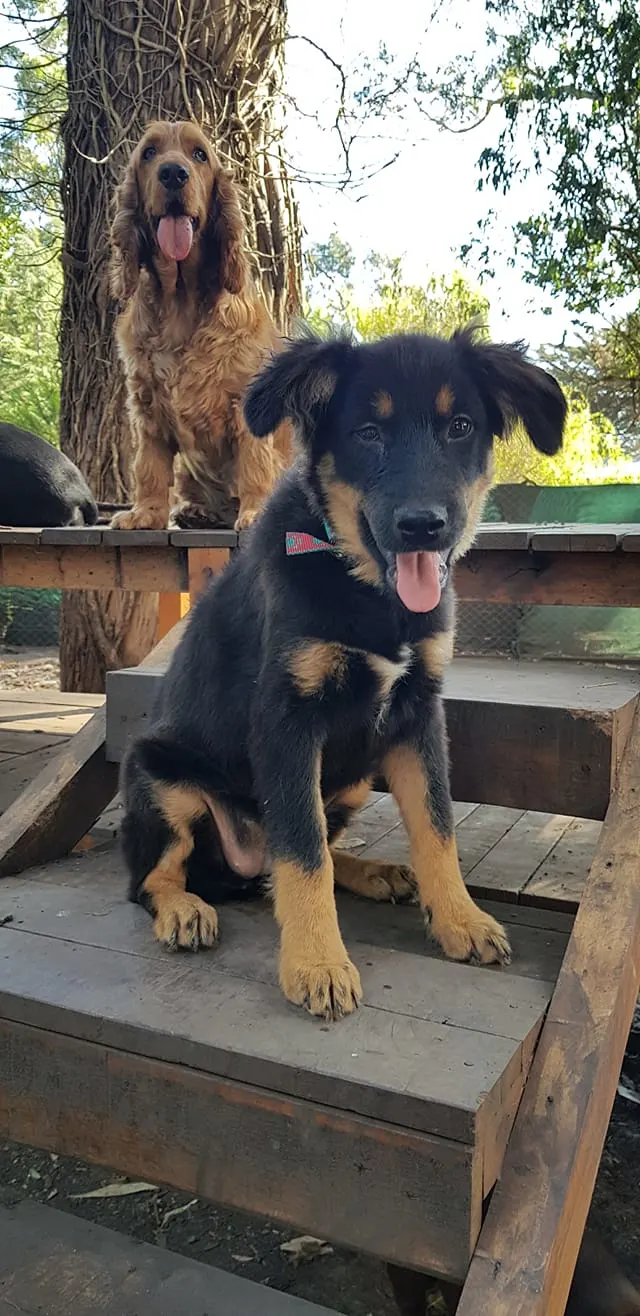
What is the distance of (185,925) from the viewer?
227 centimetres

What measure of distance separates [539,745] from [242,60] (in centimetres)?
612

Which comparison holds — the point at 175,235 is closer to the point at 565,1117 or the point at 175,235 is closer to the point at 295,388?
the point at 295,388

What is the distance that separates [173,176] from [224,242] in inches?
15.3

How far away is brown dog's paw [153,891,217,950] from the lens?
226cm

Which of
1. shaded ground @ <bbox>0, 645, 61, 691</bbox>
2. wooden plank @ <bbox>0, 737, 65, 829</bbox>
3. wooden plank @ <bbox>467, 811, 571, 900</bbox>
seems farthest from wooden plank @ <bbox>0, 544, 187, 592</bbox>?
shaded ground @ <bbox>0, 645, 61, 691</bbox>

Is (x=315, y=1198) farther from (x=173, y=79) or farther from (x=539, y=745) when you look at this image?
(x=173, y=79)

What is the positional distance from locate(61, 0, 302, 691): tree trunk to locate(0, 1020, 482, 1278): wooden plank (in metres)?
5.66

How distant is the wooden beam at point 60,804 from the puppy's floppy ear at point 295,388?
1.44 m

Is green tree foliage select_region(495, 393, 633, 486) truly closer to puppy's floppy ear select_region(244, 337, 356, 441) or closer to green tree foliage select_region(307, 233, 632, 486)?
green tree foliage select_region(307, 233, 632, 486)

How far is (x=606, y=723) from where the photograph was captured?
8.45 ft

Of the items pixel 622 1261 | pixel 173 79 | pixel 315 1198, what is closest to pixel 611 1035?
pixel 315 1198

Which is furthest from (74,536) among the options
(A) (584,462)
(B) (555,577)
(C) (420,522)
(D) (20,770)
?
(A) (584,462)

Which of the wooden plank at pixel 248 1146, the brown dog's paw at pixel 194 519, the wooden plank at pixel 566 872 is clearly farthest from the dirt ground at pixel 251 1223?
the brown dog's paw at pixel 194 519

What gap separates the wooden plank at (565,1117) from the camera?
1.54 metres
